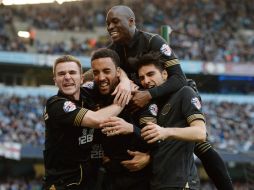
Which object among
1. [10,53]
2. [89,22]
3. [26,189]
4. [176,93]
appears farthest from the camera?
[89,22]

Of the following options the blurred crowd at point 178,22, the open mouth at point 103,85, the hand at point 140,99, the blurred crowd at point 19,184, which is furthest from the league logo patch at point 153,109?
the blurred crowd at point 178,22

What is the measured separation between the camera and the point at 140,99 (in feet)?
15.1

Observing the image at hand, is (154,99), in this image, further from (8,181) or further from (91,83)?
(8,181)

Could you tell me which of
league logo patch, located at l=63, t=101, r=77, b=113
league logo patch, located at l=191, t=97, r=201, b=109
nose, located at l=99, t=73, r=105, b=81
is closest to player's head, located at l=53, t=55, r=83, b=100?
league logo patch, located at l=63, t=101, r=77, b=113

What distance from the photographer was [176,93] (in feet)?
15.1

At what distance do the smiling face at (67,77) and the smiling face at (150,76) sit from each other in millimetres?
547

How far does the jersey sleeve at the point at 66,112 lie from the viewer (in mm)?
4473

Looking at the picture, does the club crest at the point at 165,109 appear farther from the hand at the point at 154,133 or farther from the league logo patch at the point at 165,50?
the league logo patch at the point at 165,50

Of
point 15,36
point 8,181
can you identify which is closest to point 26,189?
point 8,181

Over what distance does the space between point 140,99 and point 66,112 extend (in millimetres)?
613

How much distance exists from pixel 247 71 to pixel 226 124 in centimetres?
576

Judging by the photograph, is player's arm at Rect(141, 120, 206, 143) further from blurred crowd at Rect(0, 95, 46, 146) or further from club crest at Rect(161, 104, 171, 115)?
blurred crowd at Rect(0, 95, 46, 146)

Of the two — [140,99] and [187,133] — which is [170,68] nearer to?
[140,99]

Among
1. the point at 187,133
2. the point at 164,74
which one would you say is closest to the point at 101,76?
the point at 164,74
